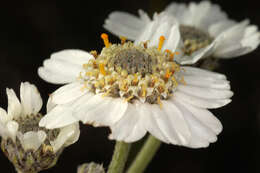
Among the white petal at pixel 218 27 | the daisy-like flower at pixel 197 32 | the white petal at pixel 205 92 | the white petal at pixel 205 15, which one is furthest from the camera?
the white petal at pixel 205 15

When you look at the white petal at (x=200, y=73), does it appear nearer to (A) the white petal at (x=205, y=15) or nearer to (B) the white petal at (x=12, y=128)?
(B) the white petal at (x=12, y=128)

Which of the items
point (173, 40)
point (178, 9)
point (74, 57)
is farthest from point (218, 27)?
point (74, 57)

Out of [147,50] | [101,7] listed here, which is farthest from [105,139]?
[147,50]

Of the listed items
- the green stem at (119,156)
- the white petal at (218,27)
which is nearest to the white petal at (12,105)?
the green stem at (119,156)

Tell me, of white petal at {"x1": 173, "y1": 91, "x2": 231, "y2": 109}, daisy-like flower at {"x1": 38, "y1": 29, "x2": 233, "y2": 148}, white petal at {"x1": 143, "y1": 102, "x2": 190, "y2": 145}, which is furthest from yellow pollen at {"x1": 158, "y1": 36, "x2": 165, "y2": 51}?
white petal at {"x1": 143, "y1": 102, "x2": 190, "y2": 145}

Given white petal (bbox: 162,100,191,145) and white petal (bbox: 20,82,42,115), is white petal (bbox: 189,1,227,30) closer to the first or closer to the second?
white petal (bbox: 162,100,191,145)

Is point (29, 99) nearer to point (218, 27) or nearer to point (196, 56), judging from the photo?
point (196, 56)
